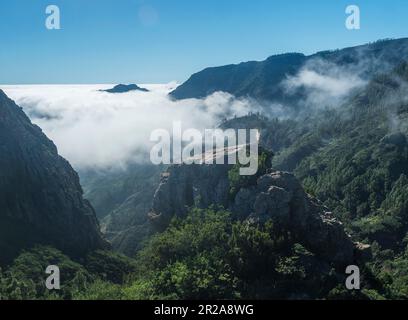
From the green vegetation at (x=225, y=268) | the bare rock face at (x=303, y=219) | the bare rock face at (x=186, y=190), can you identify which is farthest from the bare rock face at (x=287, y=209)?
the green vegetation at (x=225, y=268)

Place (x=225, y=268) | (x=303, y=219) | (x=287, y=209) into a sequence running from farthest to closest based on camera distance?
(x=287, y=209)
(x=303, y=219)
(x=225, y=268)

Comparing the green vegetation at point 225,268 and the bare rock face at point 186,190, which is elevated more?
the bare rock face at point 186,190

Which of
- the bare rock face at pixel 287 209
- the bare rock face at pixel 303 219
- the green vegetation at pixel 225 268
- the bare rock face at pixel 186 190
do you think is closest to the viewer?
the green vegetation at pixel 225 268

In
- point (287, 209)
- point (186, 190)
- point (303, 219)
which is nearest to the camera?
point (303, 219)

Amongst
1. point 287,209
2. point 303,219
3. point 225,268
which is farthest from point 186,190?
point 225,268

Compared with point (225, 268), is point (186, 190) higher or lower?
higher

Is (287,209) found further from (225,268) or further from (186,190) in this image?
(186,190)

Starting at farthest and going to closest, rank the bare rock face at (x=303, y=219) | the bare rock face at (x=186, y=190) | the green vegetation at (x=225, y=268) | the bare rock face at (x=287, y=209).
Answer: the bare rock face at (x=186, y=190) → the bare rock face at (x=287, y=209) → the bare rock face at (x=303, y=219) → the green vegetation at (x=225, y=268)

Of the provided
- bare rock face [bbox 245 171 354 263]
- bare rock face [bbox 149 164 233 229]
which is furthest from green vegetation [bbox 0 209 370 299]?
bare rock face [bbox 149 164 233 229]

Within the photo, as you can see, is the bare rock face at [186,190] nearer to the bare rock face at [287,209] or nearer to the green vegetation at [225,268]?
the bare rock face at [287,209]
